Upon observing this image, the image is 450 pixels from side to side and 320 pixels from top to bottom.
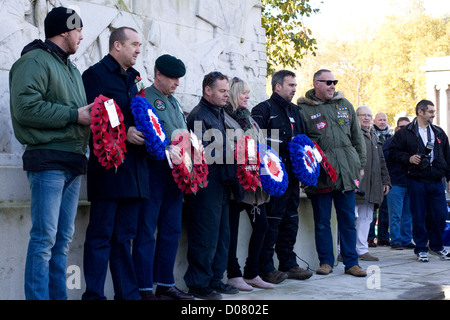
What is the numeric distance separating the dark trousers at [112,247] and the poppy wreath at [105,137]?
43 cm

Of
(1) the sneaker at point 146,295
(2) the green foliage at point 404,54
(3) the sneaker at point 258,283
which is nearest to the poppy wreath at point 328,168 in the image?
(3) the sneaker at point 258,283

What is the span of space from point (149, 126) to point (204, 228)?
4.14ft

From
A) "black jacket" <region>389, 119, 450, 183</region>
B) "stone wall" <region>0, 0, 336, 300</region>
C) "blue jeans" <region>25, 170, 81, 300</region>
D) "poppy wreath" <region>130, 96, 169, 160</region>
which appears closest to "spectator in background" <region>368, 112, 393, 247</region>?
"black jacket" <region>389, 119, 450, 183</region>

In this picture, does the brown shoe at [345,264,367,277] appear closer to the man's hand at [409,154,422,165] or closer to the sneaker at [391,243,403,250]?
the man's hand at [409,154,422,165]

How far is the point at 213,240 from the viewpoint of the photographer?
233 inches

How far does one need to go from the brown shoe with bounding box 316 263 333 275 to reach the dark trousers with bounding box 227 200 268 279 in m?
1.20

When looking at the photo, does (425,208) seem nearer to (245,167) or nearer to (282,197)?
(282,197)

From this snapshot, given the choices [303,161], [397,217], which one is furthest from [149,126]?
[397,217]

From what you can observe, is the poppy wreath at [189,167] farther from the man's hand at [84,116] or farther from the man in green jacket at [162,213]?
the man's hand at [84,116]

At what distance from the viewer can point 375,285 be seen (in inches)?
263

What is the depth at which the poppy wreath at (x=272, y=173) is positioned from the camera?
245 inches
